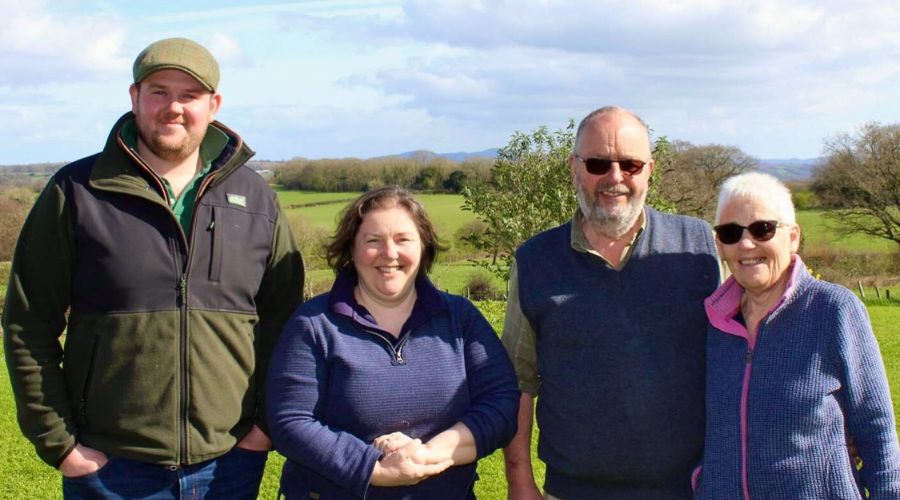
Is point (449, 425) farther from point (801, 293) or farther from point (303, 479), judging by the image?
point (801, 293)

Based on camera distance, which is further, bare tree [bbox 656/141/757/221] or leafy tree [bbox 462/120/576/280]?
bare tree [bbox 656/141/757/221]

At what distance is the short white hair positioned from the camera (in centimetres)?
Result: 289

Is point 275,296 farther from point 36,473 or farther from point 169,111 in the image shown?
point 36,473

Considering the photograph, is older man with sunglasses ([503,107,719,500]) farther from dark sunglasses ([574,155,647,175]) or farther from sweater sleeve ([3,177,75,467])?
sweater sleeve ([3,177,75,467])

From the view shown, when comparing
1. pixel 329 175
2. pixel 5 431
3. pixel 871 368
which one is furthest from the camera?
pixel 329 175

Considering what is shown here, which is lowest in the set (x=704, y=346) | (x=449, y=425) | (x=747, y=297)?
(x=449, y=425)

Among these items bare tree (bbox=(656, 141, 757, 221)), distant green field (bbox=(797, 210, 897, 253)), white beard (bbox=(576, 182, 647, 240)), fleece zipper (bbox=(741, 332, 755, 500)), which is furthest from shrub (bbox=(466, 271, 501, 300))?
fleece zipper (bbox=(741, 332, 755, 500))

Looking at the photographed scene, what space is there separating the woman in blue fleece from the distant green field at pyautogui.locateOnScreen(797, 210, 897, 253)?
132 feet

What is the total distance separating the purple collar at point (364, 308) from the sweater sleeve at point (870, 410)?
4.91 ft

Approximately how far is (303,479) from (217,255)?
970 millimetres

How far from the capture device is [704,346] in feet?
10.3

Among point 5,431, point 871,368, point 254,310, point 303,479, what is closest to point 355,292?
point 254,310

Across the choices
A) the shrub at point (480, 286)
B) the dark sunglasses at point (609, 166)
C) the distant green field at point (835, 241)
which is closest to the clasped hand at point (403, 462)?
the dark sunglasses at point (609, 166)

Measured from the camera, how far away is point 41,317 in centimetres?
316
